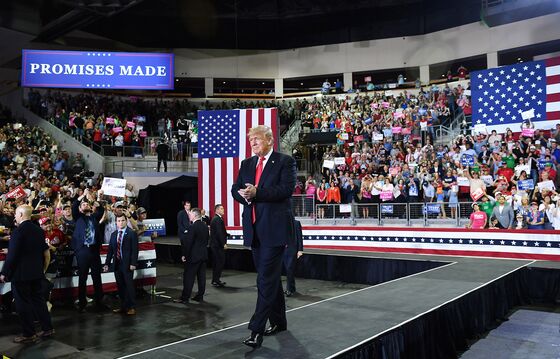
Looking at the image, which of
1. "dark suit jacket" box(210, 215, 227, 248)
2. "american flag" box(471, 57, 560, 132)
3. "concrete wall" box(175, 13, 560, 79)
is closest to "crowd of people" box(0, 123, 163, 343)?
"dark suit jacket" box(210, 215, 227, 248)

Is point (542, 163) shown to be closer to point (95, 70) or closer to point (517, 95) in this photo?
point (517, 95)

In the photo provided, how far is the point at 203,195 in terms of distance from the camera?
51.9ft

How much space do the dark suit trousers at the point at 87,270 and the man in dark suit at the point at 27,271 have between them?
1820 mm

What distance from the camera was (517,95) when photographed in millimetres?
16391

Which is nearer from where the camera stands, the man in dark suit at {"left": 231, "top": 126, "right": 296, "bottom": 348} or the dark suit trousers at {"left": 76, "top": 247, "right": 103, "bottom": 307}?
the man in dark suit at {"left": 231, "top": 126, "right": 296, "bottom": 348}

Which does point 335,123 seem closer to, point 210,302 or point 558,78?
point 558,78

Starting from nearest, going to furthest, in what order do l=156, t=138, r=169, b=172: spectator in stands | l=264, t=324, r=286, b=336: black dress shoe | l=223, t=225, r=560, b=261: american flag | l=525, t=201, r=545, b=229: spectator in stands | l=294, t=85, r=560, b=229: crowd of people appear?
l=264, t=324, r=286, b=336: black dress shoe → l=223, t=225, r=560, b=261: american flag → l=525, t=201, r=545, b=229: spectator in stands → l=294, t=85, r=560, b=229: crowd of people → l=156, t=138, r=169, b=172: spectator in stands

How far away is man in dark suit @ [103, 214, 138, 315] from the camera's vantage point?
805 cm

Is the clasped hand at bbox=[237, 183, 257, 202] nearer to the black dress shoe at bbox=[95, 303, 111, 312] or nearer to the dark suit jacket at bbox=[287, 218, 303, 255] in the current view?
the dark suit jacket at bbox=[287, 218, 303, 255]

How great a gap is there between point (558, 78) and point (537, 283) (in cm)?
977

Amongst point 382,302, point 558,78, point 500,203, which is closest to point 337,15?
point 558,78

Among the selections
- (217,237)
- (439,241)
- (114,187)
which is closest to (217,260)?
(217,237)

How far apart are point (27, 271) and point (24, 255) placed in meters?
0.21

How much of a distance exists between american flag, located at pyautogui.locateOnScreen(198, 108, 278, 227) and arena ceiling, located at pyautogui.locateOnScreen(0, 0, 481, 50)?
14664mm
